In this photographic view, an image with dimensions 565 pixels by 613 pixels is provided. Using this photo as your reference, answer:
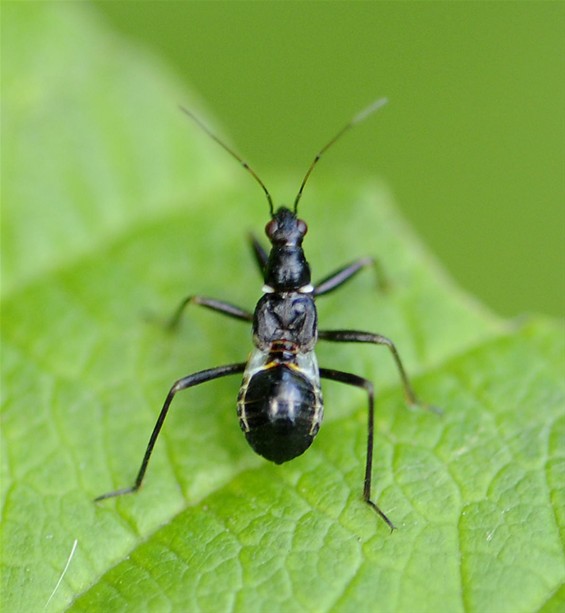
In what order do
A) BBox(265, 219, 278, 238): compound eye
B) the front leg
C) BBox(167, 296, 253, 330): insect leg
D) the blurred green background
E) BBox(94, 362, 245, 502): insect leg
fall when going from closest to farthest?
BBox(94, 362, 245, 502): insect leg < the front leg < BBox(265, 219, 278, 238): compound eye < BBox(167, 296, 253, 330): insect leg < the blurred green background

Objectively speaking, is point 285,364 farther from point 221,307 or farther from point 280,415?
point 221,307

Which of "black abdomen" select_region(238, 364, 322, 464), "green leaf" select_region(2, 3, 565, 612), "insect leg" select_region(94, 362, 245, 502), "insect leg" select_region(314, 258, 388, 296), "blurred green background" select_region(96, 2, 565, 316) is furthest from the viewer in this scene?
"blurred green background" select_region(96, 2, 565, 316)

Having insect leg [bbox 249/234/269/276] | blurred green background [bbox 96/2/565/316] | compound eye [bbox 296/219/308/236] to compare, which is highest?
compound eye [bbox 296/219/308/236]

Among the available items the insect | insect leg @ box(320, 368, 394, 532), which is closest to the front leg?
the insect

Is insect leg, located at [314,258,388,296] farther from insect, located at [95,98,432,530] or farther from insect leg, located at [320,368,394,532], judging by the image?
insect leg, located at [320,368,394,532]

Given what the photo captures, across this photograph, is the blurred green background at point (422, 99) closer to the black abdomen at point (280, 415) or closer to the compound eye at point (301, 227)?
the compound eye at point (301, 227)

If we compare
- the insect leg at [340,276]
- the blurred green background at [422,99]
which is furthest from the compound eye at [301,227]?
the blurred green background at [422,99]

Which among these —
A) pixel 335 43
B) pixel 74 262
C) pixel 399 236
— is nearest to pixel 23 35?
pixel 74 262

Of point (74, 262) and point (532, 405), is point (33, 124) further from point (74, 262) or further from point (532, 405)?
point (532, 405)

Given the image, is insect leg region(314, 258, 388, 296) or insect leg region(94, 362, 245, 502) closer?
insect leg region(94, 362, 245, 502)
